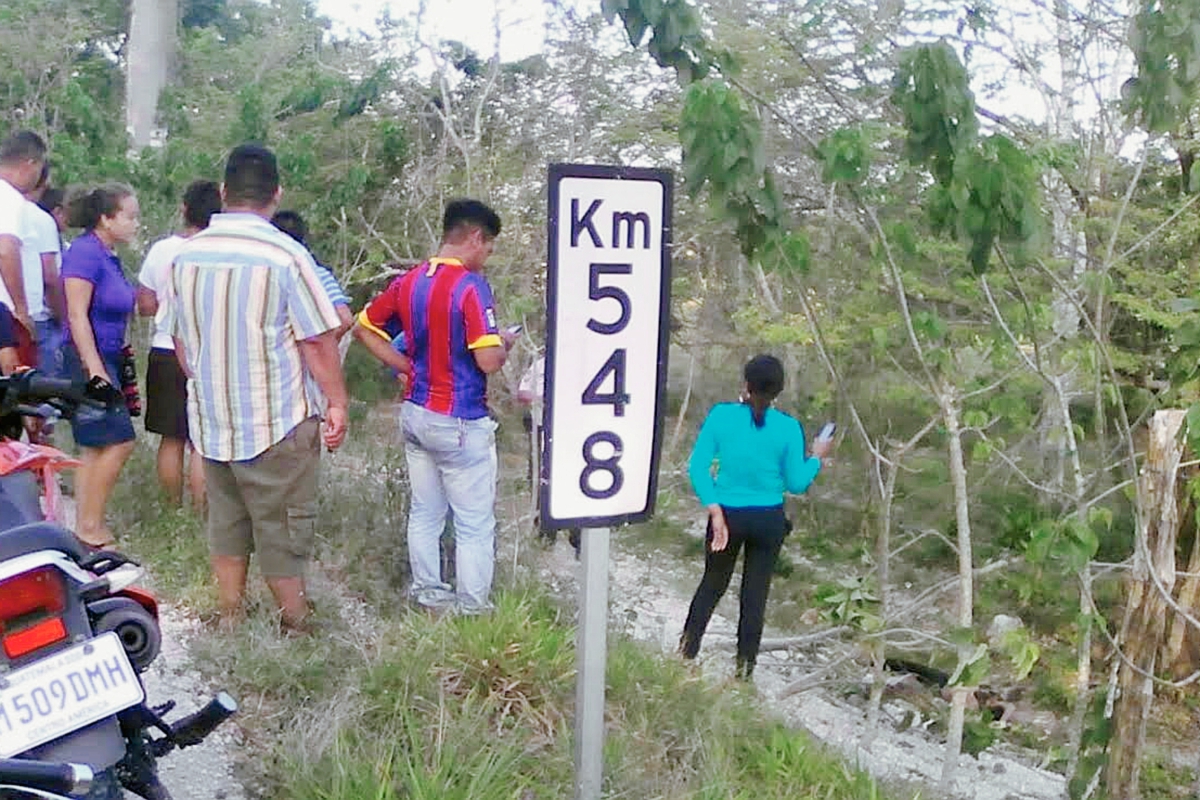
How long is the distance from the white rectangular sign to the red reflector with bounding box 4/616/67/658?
1.07 meters

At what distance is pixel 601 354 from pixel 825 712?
5.77m

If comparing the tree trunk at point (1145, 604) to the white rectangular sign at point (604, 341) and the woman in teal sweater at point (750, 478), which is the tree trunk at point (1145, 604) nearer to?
the woman in teal sweater at point (750, 478)

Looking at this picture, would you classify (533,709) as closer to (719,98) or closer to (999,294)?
(719,98)

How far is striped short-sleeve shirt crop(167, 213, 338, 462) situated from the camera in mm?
4199

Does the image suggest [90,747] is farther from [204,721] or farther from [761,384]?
[761,384]

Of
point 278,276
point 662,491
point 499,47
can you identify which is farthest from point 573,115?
point 278,276

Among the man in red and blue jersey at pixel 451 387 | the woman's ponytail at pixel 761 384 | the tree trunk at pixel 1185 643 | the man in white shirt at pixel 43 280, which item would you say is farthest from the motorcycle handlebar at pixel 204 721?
the tree trunk at pixel 1185 643

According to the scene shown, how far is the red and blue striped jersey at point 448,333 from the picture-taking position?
480 centimetres

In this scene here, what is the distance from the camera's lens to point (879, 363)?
11398mm

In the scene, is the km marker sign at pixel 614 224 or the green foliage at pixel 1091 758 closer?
the km marker sign at pixel 614 224

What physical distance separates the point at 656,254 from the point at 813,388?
12.1m

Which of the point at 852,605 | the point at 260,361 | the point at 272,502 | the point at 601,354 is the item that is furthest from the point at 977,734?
the point at 601,354

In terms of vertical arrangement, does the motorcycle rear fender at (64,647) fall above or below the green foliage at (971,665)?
above

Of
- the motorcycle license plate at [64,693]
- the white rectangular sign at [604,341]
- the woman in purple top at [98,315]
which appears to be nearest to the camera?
the motorcycle license plate at [64,693]
